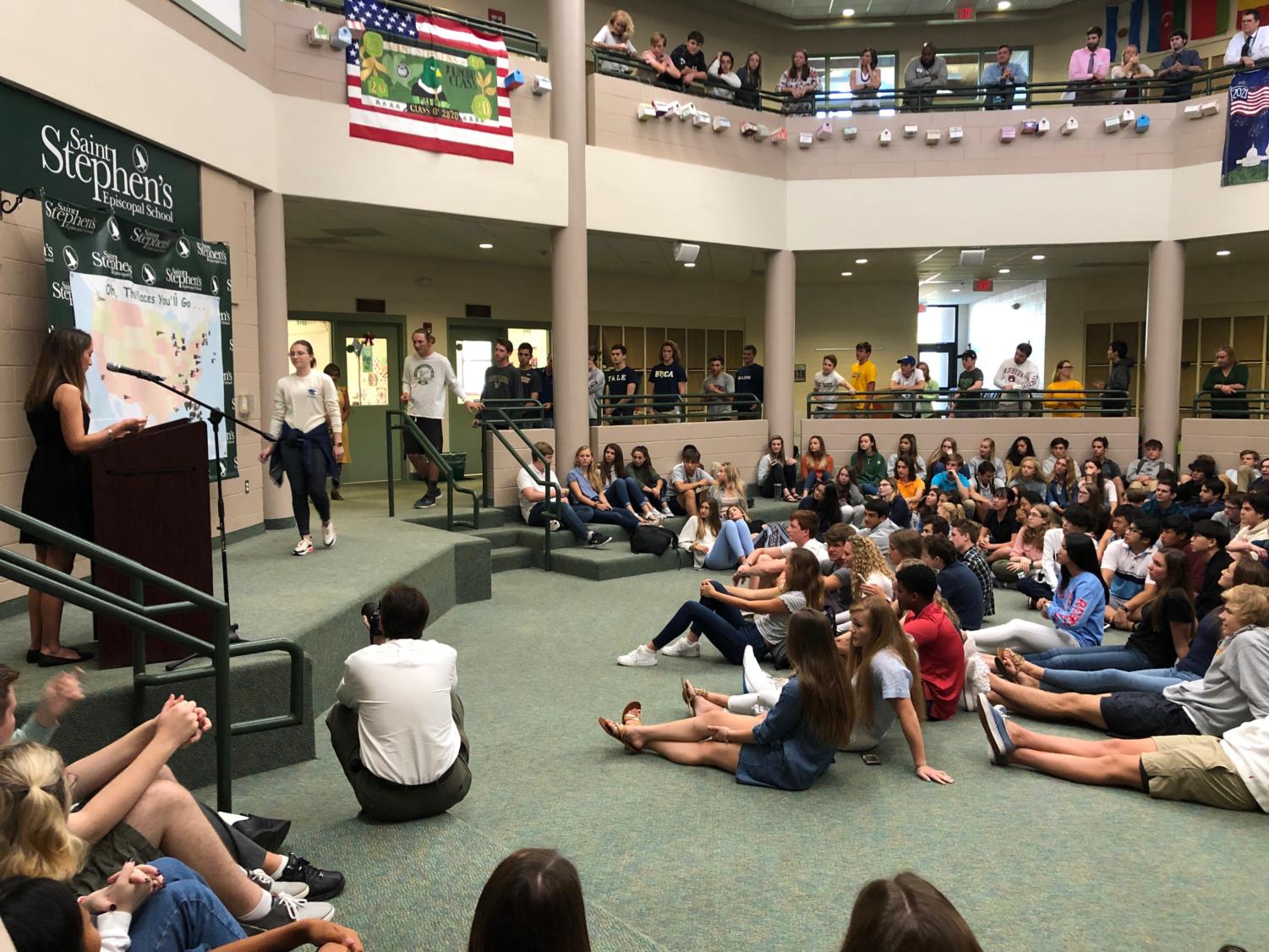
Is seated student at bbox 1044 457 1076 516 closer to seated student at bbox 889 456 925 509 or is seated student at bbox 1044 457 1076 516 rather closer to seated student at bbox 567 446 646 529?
seated student at bbox 889 456 925 509

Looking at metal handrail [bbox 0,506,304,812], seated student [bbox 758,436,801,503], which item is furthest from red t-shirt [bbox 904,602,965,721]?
seated student [bbox 758,436,801,503]

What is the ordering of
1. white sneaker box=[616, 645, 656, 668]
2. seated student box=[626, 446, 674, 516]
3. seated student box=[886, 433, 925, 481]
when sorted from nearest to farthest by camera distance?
1. white sneaker box=[616, 645, 656, 668]
2. seated student box=[626, 446, 674, 516]
3. seated student box=[886, 433, 925, 481]

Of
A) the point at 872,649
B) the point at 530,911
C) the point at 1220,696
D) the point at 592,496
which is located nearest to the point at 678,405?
the point at 592,496

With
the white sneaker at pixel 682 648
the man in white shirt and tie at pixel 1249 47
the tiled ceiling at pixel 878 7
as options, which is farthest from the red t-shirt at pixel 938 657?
the tiled ceiling at pixel 878 7

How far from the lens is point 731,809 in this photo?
13.4 feet

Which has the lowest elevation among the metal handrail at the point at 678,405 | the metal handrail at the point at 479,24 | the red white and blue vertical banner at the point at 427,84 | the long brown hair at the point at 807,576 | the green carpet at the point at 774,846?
the green carpet at the point at 774,846

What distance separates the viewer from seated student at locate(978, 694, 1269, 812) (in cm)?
406

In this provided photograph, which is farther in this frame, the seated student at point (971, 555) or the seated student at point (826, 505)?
the seated student at point (826, 505)

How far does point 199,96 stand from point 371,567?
4050 millimetres

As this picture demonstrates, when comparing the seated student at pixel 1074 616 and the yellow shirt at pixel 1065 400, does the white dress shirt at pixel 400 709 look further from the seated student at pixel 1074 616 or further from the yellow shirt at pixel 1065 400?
the yellow shirt at pixel 1065 400

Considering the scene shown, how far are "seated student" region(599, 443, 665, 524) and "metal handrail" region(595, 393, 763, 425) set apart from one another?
2.84 ft

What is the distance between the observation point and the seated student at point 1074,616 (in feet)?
20.1

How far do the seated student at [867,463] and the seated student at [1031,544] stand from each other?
3542 mm

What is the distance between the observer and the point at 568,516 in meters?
10.0
